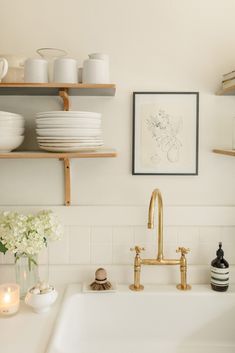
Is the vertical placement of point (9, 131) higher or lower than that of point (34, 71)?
lower

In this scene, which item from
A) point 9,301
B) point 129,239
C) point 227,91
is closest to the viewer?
point 9,301

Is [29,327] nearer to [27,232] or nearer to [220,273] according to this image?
[27,232]

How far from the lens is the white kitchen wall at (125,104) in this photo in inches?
61.5

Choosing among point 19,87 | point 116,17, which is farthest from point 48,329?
point 116,17

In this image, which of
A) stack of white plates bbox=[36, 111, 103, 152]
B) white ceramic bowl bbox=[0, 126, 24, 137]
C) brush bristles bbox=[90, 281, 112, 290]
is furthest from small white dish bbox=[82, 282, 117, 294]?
white ceramic bowl bbox=[0, 126, 24, 137]

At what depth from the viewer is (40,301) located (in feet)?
4.37

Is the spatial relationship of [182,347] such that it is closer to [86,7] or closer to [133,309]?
[133,309]

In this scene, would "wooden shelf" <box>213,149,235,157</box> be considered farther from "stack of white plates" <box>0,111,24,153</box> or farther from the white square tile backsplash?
"stack of white plates" <box>0,111,24,153</box>

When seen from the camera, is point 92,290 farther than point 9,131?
Yes

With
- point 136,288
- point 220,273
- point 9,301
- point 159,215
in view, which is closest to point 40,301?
point 9,301

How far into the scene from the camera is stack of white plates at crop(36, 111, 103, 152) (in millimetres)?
1307

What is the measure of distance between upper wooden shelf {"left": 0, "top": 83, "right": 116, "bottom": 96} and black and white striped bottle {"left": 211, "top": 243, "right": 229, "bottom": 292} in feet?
2.78

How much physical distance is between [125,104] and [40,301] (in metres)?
0.90

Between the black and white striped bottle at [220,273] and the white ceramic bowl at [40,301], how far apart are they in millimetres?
695
